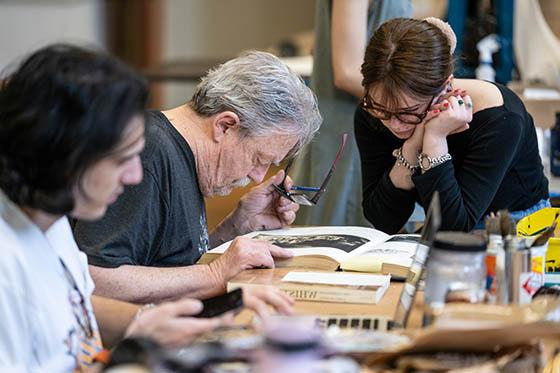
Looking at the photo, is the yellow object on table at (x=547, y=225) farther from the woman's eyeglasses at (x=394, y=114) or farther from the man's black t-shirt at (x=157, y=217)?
the man's black t-shirt at (x=157, y=217)

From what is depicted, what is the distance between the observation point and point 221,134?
2.45m

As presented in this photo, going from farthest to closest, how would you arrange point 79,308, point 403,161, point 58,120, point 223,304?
point 403,161, point 223,304, point 79,308, point 58,120

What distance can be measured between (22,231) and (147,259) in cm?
70

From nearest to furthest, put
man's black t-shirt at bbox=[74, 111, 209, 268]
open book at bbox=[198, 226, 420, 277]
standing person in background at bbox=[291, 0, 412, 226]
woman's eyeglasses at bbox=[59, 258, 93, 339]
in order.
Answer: woman's eyeglasses at bbox=[59, 258, 93, 339], man's black t-shirt at bbox=[74, 111, 209, 268], open book at bbox=[198, 226, 420, 277], standing person in background at bbox=[291, 0, 412, 226]

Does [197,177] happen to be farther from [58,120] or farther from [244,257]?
[58,120]

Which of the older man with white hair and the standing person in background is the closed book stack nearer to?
the older man with white hair

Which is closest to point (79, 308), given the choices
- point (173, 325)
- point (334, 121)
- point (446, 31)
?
point (173, 325)

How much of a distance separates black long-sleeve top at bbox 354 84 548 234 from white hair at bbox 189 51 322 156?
40 centimetres

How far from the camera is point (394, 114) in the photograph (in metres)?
2.49

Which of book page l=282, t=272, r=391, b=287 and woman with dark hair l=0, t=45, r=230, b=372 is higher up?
woman with dark hair l=0, t=45, r=230, b=372

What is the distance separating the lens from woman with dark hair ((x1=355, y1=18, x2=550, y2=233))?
2436 millimetres

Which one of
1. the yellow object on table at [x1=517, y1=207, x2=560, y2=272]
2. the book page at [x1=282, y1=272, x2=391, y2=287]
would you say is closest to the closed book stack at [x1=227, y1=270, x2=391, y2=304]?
the book page at [x1=282, y1=272, x2=391, y2=287]

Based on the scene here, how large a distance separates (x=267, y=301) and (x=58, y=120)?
56 cm

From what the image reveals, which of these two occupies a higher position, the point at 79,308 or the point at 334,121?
the point at 79,308
